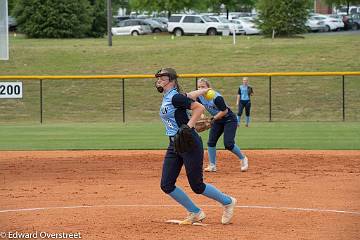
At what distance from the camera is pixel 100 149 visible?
2283 centimetres

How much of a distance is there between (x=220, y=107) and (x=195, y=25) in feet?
149

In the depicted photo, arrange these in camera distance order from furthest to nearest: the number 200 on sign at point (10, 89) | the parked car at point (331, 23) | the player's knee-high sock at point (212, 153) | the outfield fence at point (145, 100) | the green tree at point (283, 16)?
the parked car at point (331, 23)
the green tree at point (283, 16)
the outfield fence at point (145, 100)
the number 200 on sign at point (10, 89)
the player's knee-high sock at point (212, 153)

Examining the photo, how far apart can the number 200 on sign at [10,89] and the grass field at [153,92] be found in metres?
1.38

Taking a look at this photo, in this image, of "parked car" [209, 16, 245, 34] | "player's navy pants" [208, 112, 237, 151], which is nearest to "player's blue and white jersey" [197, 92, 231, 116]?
"player's navy pants" [208, 112, 237, 151]

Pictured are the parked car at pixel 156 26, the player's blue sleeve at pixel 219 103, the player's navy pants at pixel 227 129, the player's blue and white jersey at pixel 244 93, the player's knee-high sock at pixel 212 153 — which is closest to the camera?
the player's blue sleeve at pixel 219 103

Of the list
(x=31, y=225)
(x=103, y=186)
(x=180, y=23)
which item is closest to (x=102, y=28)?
(x=180, y=23)

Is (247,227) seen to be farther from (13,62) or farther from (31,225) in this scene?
(13,62)

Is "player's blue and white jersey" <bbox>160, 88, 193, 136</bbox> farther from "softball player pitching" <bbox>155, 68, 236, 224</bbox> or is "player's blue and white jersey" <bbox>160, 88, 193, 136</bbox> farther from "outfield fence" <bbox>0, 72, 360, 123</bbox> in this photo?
"outfield fence" <bbox>0, 72, 360, 123</bbox>

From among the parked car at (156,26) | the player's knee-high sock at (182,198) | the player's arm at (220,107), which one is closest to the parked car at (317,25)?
the parked car at (156,26)

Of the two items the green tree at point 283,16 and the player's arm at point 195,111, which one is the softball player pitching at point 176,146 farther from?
the green tree at point 283,16

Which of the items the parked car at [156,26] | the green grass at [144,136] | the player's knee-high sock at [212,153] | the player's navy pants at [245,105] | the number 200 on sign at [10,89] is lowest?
the green grass at [144,136]

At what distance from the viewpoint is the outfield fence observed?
115 ft

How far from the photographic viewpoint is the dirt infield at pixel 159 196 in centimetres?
1130

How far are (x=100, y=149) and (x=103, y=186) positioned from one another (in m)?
7.12
